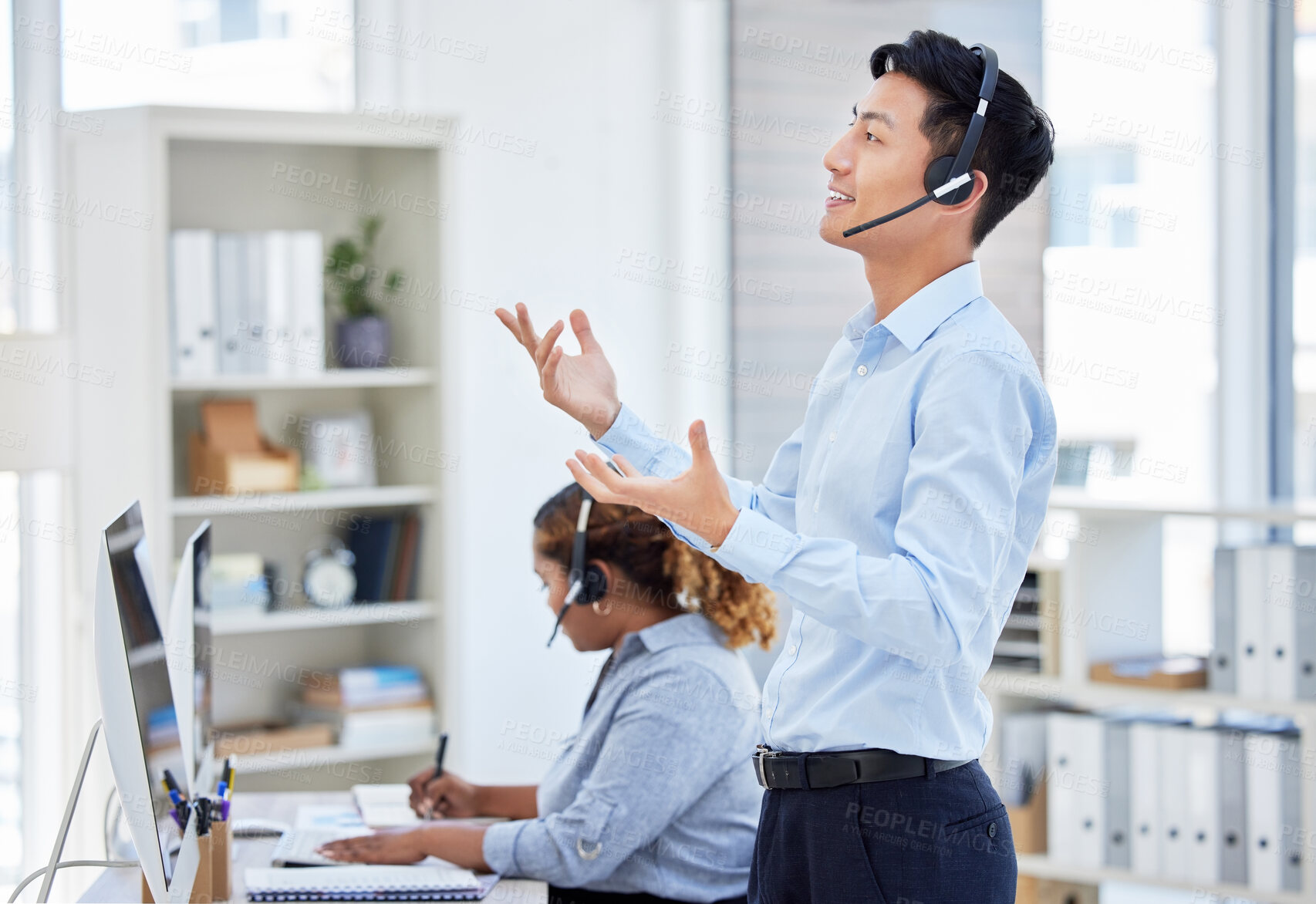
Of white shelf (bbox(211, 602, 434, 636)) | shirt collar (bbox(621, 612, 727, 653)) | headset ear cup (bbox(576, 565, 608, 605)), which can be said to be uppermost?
headset ear cup (bbox(576, 565, 608, 605))

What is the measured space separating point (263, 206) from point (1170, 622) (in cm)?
262

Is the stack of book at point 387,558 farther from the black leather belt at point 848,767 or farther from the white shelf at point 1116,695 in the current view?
the black leather belt at point 848,767

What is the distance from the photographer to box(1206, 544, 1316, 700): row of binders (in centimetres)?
266

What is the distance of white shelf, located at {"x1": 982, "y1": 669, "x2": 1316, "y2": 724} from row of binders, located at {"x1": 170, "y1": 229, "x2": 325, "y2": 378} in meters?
1.82

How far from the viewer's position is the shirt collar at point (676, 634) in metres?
1.93

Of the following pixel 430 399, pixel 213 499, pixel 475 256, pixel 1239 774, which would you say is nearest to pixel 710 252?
pixel 475 256

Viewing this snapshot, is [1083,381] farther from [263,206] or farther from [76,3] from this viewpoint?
[76,3]

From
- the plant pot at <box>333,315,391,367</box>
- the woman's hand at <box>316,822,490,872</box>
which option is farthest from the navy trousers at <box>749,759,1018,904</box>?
the plant pot at <box>333,315,391,367</box>

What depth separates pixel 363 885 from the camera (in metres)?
1.70

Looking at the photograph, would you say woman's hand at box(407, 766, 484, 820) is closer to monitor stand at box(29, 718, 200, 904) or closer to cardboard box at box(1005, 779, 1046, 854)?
monitor stand at box(29, 718, 200, 904)

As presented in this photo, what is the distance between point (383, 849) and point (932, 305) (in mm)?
1092

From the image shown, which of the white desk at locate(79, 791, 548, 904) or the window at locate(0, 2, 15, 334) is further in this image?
the window at locate(0, 2, 15, 334)

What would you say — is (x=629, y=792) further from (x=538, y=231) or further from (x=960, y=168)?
(x=538, y=231)

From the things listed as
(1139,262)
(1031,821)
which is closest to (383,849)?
(1031,821)
